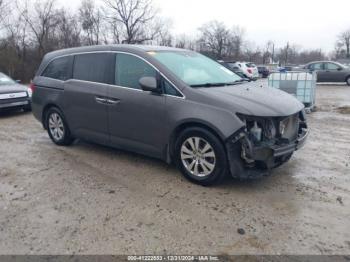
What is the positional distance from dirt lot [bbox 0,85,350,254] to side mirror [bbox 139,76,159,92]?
120 centimetres

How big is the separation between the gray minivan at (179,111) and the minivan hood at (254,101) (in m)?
0.01

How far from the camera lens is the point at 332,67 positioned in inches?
782

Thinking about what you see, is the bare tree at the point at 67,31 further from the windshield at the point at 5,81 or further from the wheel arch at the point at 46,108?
the wheel arch at the point at 46,108

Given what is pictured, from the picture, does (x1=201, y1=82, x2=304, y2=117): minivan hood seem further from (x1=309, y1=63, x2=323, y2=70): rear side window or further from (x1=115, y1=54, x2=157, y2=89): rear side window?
(x1=309, y1=63, x2=323, y2=70): rear side window

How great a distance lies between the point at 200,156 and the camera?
4.21 meters

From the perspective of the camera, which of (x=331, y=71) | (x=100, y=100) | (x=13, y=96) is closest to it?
(x=100, y=100)

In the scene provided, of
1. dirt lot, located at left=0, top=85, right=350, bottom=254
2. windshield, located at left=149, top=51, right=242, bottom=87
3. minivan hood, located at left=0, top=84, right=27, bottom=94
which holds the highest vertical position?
windshield, located at left=149, top=51, right=242, bottom=87

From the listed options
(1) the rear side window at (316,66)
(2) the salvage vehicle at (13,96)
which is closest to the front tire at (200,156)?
(2) the salvage vehicle at (13,96)

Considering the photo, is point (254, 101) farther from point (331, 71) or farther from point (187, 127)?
point (331, 71)

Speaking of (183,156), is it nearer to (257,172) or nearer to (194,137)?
(194,137)

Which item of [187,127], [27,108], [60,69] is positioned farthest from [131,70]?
[27,108]

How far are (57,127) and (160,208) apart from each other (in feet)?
11.0

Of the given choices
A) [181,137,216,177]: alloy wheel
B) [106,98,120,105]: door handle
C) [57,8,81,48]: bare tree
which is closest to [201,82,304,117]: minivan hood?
[181,137,216,177]: alloy wheel

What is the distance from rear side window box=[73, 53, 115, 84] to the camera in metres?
5.15
